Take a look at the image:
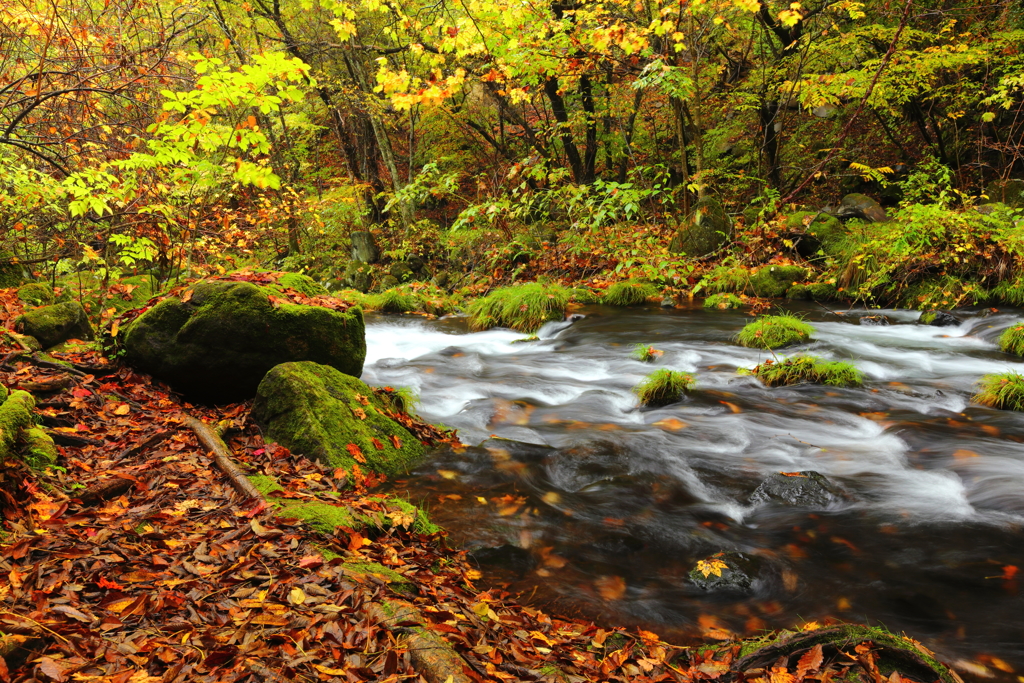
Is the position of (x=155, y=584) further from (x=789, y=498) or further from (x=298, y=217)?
(x=298, y=217)

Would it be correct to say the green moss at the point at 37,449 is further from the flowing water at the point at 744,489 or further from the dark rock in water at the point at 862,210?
the dark rock in water at the point at 862,210

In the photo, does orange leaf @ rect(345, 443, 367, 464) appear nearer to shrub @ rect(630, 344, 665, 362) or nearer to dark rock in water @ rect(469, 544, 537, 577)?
dark rock in water @ rect(469, 544, 537, 577)

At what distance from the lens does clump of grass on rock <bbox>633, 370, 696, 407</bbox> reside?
285 inches

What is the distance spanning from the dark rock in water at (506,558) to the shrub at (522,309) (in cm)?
756

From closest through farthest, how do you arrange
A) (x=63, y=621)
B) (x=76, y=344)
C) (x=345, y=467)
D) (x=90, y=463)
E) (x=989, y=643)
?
(x=63, y=621)
(x=989, y=643)
(x=90, y=463)
(x=345, y=467)
(x=76, y=344)

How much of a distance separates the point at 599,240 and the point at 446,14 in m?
5.57

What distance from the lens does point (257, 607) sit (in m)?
2.64

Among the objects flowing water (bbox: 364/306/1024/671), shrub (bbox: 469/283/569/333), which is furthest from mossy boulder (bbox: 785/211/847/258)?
shrub (bbox: 469/283/569/333)

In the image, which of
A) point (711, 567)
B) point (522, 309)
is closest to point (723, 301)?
point (522, 309)

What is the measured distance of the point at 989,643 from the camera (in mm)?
3188

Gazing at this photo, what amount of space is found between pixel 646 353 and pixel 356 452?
18.0ft

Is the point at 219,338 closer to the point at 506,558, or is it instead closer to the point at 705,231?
the point at 506,558

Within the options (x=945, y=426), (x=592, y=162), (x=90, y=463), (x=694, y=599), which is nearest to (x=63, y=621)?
(x=90, y=463)

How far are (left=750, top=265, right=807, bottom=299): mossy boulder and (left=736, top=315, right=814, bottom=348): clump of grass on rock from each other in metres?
2.79
